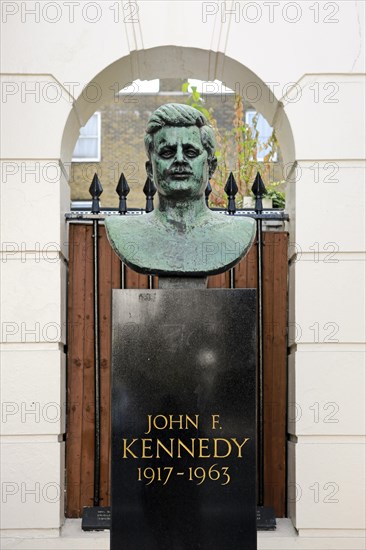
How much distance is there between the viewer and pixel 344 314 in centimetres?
555

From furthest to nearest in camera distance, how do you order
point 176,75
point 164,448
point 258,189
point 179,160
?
point 176,75 < point 258,189 < point 179,160 < point 164,448

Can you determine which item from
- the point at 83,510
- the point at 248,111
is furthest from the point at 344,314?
the point at 248,111

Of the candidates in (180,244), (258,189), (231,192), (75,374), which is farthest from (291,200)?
(75,374)

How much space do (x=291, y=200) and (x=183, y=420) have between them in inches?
88.9

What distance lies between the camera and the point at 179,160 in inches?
169

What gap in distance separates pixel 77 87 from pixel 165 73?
840 millimetres

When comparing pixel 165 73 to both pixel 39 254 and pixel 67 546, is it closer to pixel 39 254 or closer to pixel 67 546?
pixel 39 254

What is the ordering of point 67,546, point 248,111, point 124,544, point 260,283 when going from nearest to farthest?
1. point 124,544
2. point 67,546
3. point 260,283
4. point 248,111

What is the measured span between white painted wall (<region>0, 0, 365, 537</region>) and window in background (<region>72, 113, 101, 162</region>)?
41.6ft

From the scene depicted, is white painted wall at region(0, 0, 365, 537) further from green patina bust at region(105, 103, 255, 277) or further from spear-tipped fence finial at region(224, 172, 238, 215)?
green patina bust at region(105, 103, 255, 277)

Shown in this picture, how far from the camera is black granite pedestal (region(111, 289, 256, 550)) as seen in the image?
4.11 metres

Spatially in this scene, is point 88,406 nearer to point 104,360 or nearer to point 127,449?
point 104,360

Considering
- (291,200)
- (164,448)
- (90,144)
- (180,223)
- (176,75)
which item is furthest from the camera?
(90,144)

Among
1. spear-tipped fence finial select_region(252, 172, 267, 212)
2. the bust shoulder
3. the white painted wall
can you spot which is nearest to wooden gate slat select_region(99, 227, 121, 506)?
the white painted wall
